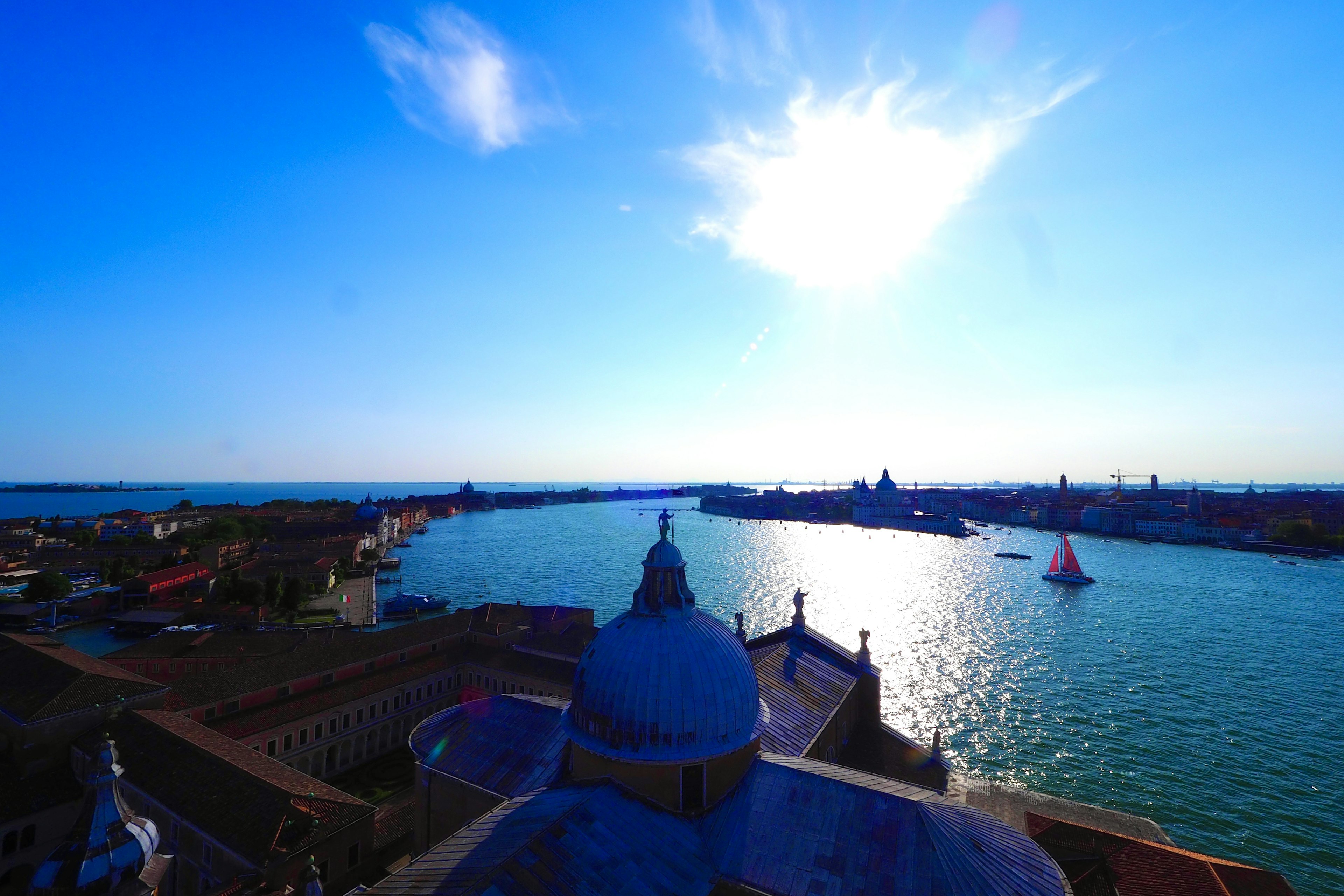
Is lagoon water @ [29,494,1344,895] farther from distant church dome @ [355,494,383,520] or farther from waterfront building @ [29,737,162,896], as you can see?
waterfront building @ [29,737,162,896]

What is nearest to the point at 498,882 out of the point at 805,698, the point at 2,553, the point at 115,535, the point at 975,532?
the point at 805,698

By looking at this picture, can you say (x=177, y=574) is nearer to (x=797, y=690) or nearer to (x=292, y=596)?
(x=292, y=596)

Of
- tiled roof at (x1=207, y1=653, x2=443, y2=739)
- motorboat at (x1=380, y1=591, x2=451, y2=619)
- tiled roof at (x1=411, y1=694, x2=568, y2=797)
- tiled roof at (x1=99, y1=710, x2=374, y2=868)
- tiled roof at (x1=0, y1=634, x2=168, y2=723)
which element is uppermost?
tiled roof at (x1=411, y1=694, x2=568, y2=797)

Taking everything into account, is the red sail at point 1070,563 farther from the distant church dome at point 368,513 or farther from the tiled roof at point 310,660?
the distant church dome at point 368,513

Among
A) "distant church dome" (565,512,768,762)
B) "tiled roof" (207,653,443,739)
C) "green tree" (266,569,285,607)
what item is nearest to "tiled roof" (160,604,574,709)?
"tiled roof" (207,653,443,739)

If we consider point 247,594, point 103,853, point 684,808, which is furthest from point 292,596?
point 103,853

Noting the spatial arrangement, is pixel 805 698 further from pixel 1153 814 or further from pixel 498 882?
pixel 1153 814

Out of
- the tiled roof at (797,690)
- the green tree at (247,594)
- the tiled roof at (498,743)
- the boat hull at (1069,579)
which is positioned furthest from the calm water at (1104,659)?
the tiled roof at (498,743)
